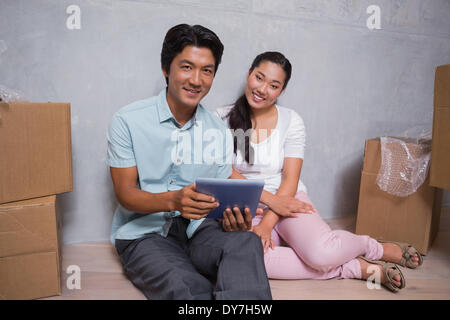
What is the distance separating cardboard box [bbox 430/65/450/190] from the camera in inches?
54.4

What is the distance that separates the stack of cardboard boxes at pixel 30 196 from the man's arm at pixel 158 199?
0.77ft

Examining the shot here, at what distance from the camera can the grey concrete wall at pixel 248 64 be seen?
1544 millimetres

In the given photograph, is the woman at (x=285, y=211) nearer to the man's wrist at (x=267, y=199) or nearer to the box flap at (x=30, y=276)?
the man's wrist at (x=267, y=199)

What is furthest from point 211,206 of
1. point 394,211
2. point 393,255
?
point 394,211

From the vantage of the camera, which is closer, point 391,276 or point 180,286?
point 180,286

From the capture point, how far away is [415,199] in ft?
5.38

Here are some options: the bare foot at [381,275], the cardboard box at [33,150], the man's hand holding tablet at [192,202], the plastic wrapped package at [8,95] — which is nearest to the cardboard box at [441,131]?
the bare foot at [381,275]

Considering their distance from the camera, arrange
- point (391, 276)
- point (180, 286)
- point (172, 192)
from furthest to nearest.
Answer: point (391, 276), point (172, 192), point (180, 286)

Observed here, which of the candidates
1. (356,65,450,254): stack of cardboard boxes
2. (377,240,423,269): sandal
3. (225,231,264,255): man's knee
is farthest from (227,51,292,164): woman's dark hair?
(377,240,423,269): sandal

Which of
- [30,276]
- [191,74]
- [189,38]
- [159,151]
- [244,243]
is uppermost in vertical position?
[189,38]

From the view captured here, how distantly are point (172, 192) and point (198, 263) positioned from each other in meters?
0.29

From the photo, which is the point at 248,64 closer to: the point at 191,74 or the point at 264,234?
the point at 191,74

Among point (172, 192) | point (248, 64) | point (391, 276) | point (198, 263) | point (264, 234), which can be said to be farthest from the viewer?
point (248, 64)
